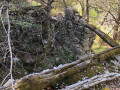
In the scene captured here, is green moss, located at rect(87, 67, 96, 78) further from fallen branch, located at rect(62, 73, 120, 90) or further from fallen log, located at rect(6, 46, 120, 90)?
fallen branch, located at rect(62, 73, 120, 90)

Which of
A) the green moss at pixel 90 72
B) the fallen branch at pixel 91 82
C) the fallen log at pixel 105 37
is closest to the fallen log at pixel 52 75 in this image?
the green moss at pixel 90 72

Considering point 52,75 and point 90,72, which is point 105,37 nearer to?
point 90,72

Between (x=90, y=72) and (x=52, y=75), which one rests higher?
(x=52, y=75)

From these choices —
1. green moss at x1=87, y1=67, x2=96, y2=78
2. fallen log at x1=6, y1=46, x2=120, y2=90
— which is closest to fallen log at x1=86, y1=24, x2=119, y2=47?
fallen log at x1=6, y1=46, x2=120, y2=90

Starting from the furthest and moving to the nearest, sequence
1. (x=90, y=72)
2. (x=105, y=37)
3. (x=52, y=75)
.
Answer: (x=105, y=37), (x=90, y=72), (x=52, y=75)

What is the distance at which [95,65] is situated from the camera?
11.2 ft

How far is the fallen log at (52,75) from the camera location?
2156 mm

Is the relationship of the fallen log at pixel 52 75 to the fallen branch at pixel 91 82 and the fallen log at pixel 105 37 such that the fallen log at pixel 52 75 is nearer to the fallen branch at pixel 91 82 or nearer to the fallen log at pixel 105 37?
the fallen branch at pixel 91 82

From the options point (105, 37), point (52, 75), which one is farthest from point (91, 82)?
point (105, 37)

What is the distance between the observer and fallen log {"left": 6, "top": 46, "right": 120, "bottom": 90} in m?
2.16

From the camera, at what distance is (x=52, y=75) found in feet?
8.48

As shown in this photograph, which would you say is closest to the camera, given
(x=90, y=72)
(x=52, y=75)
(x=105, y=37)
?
(x=52, y=75)

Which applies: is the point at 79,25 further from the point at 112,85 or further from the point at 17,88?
the point at 17,88

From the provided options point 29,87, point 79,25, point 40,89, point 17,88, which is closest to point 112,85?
point 40,89
